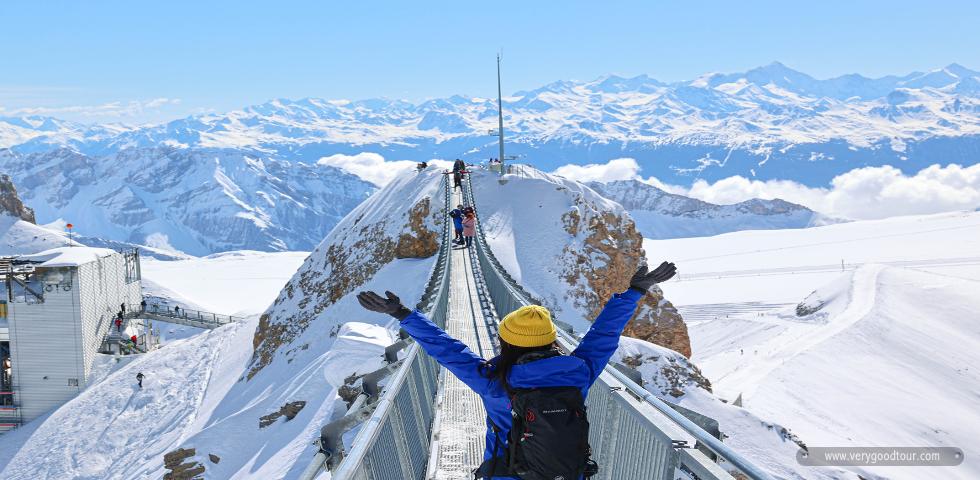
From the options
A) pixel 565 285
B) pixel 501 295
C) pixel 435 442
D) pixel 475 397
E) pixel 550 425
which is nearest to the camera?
pixel 550 425

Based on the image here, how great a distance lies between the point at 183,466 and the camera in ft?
→ 64.4

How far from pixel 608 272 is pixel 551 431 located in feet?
112

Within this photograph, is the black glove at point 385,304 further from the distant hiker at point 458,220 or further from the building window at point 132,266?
the building window at point 132,266

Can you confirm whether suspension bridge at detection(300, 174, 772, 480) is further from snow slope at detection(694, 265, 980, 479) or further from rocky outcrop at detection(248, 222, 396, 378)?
rocky outcrop at detection(248, 222, 396, 378)

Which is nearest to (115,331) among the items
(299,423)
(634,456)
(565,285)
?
(565,285)

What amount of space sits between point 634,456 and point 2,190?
431 feet

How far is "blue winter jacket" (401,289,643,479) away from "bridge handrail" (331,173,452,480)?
2.41 feet

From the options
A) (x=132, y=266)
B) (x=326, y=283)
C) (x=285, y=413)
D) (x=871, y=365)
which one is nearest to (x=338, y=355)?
(x=285, y=413)

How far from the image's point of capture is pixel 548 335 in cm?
435

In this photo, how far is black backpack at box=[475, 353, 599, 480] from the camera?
4102 millimetres

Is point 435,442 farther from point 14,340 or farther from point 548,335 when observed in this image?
point 14,340

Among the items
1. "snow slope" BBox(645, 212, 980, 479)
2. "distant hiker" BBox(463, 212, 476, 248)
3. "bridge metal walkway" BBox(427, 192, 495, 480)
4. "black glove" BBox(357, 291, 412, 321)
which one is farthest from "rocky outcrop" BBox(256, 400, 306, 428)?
"black glove" BBox(357, 291, 412, 321)

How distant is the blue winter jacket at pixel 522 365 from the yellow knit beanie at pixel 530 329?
0.55 feet

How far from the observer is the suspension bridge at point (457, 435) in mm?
4289
